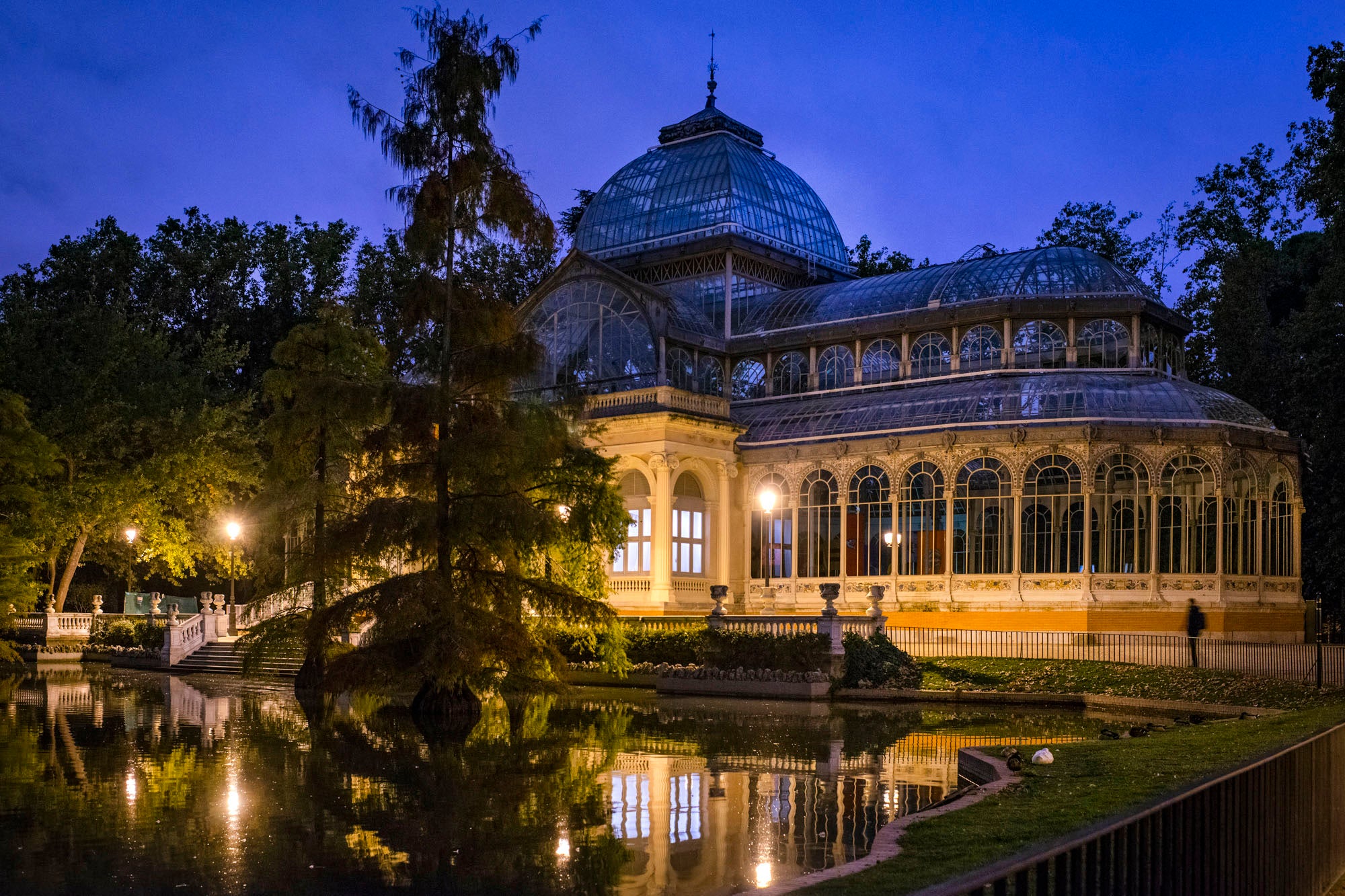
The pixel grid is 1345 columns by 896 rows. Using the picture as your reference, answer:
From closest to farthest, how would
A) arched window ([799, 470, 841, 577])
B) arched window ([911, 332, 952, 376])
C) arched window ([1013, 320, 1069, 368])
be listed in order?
arched window ([799, 470, 841, 577]) < arched window ([1013, 320, 1069, 368]) < arched window ([911, 332, 952, 376])

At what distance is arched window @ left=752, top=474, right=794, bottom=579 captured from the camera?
4166 centimetres

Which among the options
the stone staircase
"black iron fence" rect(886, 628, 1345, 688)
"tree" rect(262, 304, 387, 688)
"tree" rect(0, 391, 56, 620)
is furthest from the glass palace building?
"tree" rect(0, 391, 56, 620)

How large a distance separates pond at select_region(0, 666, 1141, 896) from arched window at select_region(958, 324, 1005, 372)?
17.4 m

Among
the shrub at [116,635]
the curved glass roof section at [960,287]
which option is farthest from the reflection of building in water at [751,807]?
the shrub at [116,635]

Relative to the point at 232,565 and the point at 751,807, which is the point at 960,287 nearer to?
the point at 232,565

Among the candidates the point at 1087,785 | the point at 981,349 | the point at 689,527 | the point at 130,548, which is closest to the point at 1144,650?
the point at 981,349

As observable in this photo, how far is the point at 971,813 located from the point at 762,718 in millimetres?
12766

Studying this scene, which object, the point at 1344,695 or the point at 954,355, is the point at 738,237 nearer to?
the point at 954,355

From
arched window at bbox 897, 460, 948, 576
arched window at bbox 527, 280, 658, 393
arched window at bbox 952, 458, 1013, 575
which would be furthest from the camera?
arched window at bbox 527, 280, 658, 393

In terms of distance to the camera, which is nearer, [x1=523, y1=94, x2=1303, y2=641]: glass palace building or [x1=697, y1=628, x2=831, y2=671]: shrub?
[x1=697, y1=628, x2=831, y2=671]: shrub

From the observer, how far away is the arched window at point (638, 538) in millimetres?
41219

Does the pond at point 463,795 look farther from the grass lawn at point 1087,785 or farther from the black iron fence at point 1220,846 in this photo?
the black iron fence at point 1220,846

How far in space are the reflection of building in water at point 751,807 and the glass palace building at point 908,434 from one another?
18048mm

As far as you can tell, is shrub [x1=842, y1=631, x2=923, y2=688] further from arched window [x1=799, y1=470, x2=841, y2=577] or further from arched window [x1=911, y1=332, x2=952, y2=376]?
arched window [x1=911, y1=332, x2=952, y2=376]
